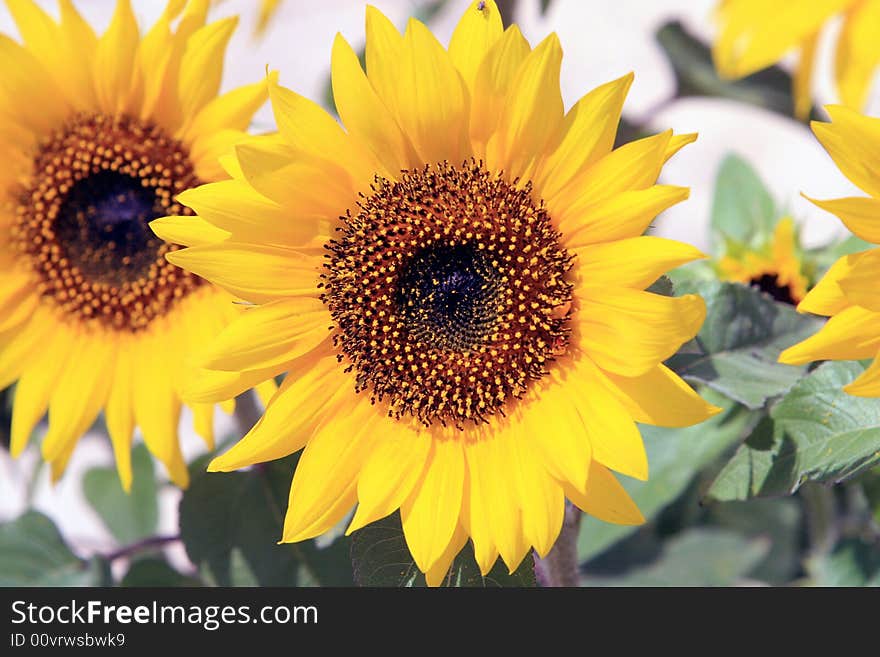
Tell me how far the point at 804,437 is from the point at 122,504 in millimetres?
1105

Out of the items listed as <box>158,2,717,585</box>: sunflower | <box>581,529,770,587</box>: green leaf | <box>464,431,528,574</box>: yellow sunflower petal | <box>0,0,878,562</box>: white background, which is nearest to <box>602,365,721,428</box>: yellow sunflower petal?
<box>158,2,717,585</box>: sunflower

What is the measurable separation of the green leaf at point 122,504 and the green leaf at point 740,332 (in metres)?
0.92

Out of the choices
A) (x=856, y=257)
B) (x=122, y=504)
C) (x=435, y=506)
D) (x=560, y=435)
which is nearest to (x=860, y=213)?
(x=856, y=257)

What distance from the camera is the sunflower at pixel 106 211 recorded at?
3.27ft

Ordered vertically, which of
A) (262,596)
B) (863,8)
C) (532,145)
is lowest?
(262,596)

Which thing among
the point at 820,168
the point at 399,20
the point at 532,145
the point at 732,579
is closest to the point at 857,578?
the point at 732,579

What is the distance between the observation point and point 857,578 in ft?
4.22

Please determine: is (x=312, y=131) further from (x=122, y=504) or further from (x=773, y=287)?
(x=122, y=504)

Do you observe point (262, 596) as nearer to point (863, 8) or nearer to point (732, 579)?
point (732, 579)

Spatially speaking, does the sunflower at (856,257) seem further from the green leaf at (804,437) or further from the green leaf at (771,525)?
the green leaf at (771,525)

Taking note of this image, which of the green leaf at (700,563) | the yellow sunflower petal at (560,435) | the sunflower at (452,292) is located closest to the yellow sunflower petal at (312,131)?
the sunflower at (452,292)

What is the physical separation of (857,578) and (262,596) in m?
0.72

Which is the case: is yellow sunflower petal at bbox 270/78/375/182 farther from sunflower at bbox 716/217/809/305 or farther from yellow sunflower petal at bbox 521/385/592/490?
sunflower at bbox 716/217/809/305

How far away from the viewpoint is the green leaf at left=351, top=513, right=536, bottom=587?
33.0 inches
